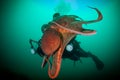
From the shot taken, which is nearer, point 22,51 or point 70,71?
point 70,71

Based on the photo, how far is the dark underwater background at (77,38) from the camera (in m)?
6.95

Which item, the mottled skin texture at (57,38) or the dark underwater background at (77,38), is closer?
the mottled skin texture at (57,38)

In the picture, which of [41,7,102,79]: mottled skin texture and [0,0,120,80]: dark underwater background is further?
[0,0,120,80]: dark underwater background

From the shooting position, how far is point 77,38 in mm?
9359

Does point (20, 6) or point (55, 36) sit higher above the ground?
point (20, 6)

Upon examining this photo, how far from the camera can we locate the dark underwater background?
6.95 m

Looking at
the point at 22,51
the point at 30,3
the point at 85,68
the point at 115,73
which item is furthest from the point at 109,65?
the point at 22,51

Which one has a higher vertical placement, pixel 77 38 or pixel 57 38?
pixel 77 38

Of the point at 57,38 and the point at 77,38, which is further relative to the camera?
the point at 77,38

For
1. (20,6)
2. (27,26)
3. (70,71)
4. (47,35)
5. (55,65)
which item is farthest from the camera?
(27,26)

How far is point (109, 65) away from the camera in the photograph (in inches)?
332

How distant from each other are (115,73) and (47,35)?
19.8ft

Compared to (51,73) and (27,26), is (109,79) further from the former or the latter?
(27,26)

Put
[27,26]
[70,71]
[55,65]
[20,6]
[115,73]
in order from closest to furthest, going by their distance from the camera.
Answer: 1. [55,65]
2. [115,73]
3. [20,6]
4. [70,71]
5. [27,26]
